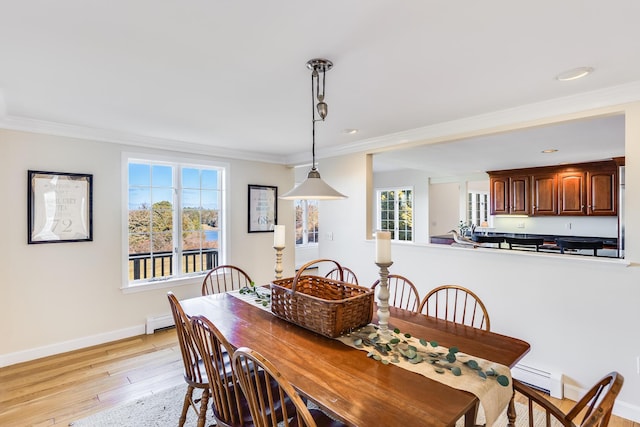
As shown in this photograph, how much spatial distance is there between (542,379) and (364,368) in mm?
2157

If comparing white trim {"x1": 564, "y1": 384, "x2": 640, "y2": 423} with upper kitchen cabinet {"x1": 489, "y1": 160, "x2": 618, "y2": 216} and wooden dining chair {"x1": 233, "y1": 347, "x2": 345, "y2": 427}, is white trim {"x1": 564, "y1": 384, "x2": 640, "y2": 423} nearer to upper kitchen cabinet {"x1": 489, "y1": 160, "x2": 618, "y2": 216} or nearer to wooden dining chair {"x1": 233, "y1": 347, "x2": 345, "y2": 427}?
wooden dining chair {"x1": 233, "y1": 347, "x2": 345, "y2": 427}

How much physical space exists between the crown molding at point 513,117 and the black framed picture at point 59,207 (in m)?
3.02

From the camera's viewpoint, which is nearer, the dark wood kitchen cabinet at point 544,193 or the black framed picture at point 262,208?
the black framed picture at point 262,208

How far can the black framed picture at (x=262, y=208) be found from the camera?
4.77 metres

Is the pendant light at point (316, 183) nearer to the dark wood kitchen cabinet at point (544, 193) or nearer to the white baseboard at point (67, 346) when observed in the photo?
the white baseboard at point (67, 346)

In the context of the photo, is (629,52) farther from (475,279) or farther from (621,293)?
(475,279)

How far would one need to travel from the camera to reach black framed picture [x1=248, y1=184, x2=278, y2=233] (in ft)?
15.6

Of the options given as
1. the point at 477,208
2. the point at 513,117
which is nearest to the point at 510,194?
the point at 477,208

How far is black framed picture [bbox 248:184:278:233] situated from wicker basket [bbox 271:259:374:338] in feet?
8.97

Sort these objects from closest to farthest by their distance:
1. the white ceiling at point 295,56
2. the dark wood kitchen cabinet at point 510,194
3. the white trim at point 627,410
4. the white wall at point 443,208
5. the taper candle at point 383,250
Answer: the white ceiling at point 295,56 < the taper candle at point 383,250 < the white trim at point 627,410 < the dark wood kitchen cabinet at point 510,194 < the white wall at point 443,208

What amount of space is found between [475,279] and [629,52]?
6.56 ft

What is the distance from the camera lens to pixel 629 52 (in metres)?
1.77

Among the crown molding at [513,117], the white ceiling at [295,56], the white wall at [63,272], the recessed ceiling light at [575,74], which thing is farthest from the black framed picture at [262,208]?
the recessed ceiling light at [575,74]

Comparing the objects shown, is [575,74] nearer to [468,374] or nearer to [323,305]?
[468,374]
